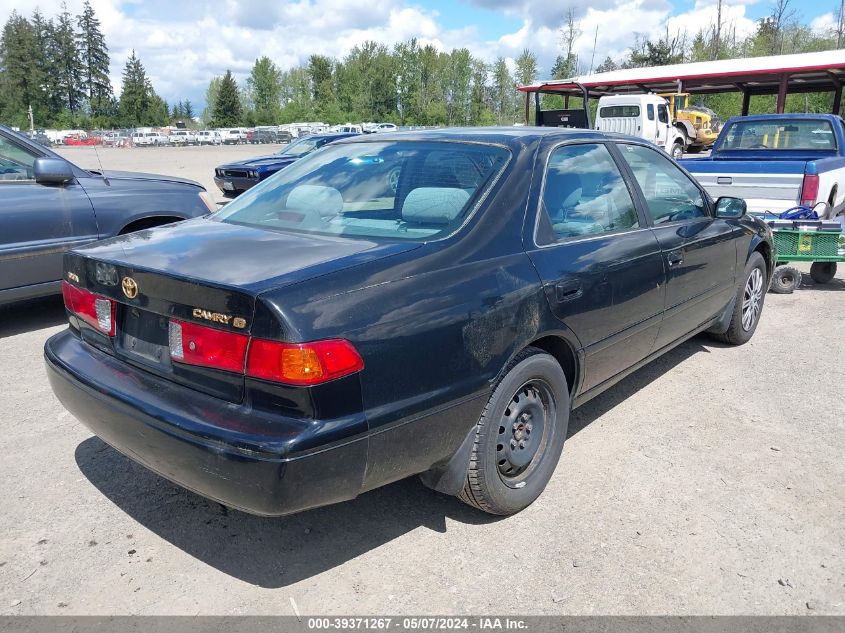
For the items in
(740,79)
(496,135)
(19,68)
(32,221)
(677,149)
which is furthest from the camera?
(19,68)

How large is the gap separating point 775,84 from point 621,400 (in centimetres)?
2047

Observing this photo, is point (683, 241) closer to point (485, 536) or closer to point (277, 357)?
point (485, 536)

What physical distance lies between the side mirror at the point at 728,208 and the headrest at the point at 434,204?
233 centimetres

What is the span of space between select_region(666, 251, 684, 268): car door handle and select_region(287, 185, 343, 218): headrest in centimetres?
186

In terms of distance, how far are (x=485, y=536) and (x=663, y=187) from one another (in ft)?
8.04

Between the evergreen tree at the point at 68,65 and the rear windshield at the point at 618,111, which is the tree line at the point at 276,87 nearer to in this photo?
the evergreen tree at the point at 68,65

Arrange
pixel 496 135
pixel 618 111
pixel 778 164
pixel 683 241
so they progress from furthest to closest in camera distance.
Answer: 1. pixel 618 111
2. pixel 778 164
3. pixel 683 241
4. pixel 496 135

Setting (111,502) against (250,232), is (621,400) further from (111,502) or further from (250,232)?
(111,502)

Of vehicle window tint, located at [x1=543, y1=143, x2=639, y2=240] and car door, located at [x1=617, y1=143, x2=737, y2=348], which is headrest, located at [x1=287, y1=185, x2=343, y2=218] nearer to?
vehicle window tint, located at [x1=543, y1=143, x2=639, y2=240]

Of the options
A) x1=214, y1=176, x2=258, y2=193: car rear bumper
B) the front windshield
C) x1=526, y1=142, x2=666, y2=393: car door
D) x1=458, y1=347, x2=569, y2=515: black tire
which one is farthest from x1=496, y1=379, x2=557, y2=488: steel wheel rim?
the front windshield

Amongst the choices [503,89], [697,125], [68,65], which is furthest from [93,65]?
[697,125]

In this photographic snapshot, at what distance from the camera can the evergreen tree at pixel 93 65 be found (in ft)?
328

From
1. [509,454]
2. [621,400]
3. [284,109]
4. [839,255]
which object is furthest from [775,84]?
[284,109]

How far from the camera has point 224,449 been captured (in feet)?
7.23
